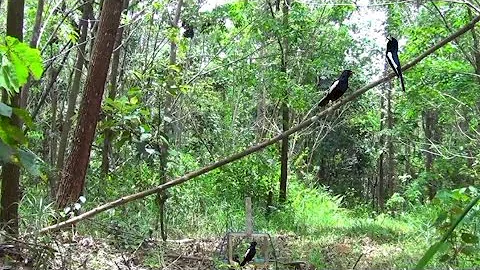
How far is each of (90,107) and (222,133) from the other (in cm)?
673

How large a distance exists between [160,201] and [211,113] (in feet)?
21.0

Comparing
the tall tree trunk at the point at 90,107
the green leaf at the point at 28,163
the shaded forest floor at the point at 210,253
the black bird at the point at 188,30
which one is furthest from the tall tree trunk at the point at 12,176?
the black bird at the point at 188,30

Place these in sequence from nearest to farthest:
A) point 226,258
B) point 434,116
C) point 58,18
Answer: point 226,258 → point 58,18 → point 434,116

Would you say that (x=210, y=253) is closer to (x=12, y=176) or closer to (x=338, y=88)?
(x=338, y=88)

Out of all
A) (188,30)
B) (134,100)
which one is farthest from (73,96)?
(188,30)

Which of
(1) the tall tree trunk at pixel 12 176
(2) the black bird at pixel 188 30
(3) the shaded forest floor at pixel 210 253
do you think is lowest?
(3) the shaded forest floor at pixel 210 253

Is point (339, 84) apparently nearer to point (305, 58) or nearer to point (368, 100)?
point (305, 58)

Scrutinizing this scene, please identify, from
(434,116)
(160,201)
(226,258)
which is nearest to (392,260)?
(226,258)

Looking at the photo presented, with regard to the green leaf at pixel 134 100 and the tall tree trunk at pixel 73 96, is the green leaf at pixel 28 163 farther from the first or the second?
the tall tree trunk at pixel 73 96

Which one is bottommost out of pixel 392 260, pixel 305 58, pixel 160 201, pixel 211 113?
pixel 392 260

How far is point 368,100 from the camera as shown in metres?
11.8

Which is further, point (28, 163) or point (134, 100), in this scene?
point (134, 100)

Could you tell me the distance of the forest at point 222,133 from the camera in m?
2.22

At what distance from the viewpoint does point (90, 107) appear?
3043 millimetres
